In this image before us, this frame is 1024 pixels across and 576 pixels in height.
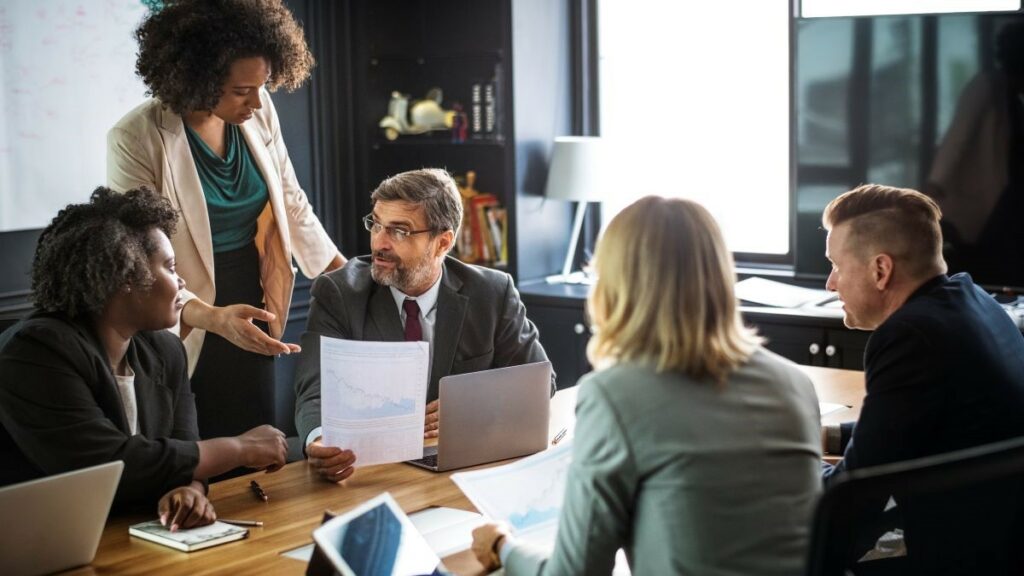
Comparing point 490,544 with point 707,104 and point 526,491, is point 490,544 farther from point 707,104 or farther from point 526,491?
point 707,104

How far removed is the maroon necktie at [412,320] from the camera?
2.77 meters

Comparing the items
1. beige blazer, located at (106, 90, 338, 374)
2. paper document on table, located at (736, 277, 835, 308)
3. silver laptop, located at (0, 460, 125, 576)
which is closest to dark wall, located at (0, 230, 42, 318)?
beige blazer, located at (106, 90, 338, 374)

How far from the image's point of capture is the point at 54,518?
5.87 ft

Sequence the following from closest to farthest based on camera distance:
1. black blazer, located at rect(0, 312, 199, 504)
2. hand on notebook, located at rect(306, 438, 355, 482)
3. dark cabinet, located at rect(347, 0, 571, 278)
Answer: black blazer, located at rect(0, 312, 199, 504)
hand on notebook, located at rect(306, 438, 355, 482)
dark cabinet, located at rect(347, 0, 571, 278)

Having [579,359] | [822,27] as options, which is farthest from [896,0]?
[579,359]

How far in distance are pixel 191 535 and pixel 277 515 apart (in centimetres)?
16

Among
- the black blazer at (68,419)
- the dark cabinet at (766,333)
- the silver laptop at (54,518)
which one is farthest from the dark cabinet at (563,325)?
the silver laptop at (54,518)

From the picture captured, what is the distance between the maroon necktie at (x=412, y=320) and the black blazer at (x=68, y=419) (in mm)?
667

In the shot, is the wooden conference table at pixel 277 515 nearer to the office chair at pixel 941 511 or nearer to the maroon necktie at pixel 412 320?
the maroon necktie at pixel 412 320

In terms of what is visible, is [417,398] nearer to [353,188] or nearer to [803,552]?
[803,552]

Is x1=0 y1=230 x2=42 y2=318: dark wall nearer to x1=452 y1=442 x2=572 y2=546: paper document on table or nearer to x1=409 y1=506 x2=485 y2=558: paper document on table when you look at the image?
x1=409 y1=506 x2=485 y2=558: paper document on table

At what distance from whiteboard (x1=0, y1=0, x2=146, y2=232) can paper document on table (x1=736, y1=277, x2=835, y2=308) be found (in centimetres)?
221

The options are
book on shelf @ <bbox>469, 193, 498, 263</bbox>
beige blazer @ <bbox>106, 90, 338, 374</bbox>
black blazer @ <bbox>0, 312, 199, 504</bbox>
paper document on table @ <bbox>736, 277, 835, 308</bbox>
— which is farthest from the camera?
book on shelf @ <bbox>469, 193, 498, 263</bbox>

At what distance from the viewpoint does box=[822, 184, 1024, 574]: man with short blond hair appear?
6.54ft
